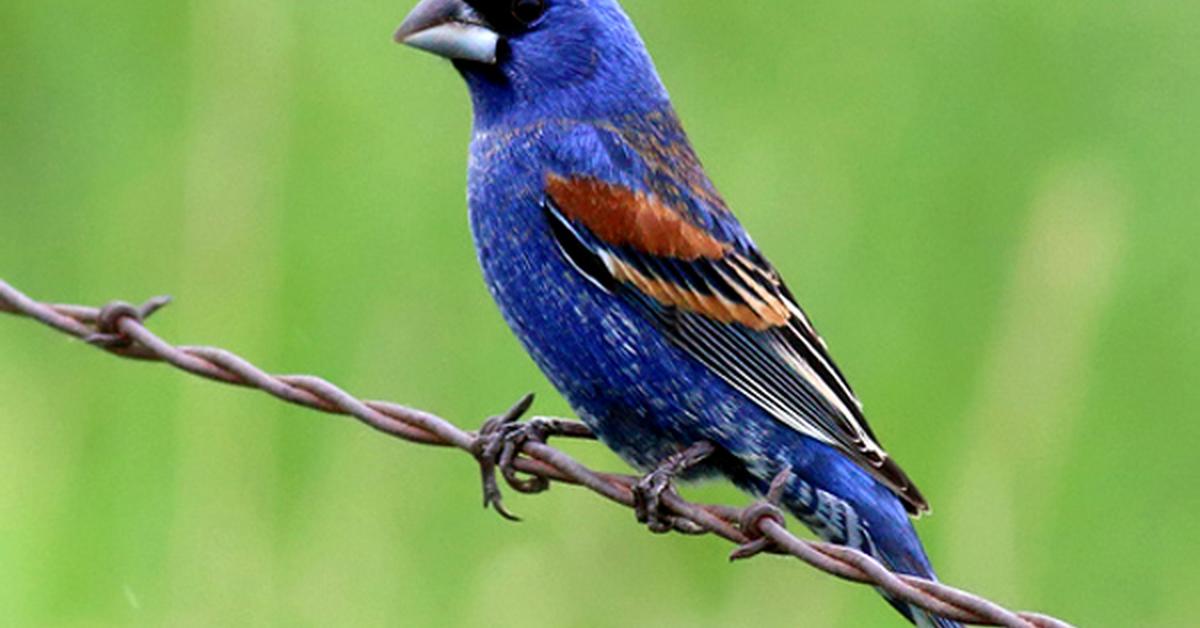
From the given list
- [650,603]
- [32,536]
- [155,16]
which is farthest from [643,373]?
[155,16]

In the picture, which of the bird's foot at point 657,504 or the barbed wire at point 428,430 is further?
the bird's foot at point 657,504

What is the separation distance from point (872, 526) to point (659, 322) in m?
0.47

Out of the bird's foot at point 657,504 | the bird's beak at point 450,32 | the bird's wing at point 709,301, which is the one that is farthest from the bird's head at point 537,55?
the bird's foot at point 657,504

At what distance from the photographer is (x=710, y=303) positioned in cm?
412

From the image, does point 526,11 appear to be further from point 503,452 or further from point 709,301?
point 503,452

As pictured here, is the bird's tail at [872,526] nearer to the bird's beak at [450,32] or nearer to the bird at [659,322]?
the bird at [659,322]

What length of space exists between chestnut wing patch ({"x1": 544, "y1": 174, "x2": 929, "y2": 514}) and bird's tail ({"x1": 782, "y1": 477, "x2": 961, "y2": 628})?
0.05 m

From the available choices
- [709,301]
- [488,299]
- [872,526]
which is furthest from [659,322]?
[488,299]

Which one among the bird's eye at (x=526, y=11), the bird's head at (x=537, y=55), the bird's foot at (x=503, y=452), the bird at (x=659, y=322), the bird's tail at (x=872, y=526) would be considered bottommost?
the bird's tail at (x=872, y=526)

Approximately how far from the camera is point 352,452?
4738mm

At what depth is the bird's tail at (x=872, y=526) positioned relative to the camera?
4.05 m

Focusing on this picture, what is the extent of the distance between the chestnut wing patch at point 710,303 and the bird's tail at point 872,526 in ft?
0.15

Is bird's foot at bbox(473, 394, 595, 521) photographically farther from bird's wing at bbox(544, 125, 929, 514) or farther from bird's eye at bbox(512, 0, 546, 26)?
bird's eye at bbox(512, 0, 546, 26)

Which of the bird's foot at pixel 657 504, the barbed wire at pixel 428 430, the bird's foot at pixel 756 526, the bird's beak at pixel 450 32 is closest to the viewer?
the barbed wire at pixel 428 430
